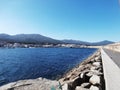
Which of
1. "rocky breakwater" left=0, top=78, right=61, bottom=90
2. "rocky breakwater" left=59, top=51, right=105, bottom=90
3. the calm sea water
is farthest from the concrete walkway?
the calm sea water

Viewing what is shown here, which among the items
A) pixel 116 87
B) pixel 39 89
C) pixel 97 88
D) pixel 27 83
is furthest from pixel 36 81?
pixel 116 87

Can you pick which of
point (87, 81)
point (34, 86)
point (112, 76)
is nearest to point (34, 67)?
point (87, 81)

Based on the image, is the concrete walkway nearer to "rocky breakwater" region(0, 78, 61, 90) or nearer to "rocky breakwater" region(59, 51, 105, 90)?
"rocky breakwater" region(59, 51, 105, 90)

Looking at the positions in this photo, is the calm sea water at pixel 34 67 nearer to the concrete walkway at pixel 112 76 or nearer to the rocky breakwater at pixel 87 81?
the rocky breakwater at pixel 87 81

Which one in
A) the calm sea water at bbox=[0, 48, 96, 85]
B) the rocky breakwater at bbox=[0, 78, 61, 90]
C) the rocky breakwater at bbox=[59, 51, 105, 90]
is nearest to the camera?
the rocky breakwater at bbox=[0, 78, 61, 90]

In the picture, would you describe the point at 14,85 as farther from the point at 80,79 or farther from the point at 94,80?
the point at 80,79

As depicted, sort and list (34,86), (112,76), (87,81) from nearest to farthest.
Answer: (34,86) < (112,76) < (87,81)

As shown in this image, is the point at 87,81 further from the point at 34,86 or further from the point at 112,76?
the point at 34,86

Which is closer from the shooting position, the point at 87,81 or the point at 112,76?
the point at 112,76

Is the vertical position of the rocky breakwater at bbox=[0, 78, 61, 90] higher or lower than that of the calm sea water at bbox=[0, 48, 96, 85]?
higher

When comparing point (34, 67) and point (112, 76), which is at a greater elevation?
point (112, 76)

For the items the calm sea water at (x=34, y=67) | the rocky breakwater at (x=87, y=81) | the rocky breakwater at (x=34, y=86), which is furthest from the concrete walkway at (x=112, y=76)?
the calm sea water at (x=34, y=67)

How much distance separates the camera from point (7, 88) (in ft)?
18.9

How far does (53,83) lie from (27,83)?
0.90 meters
